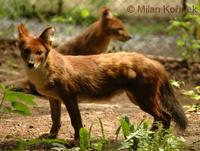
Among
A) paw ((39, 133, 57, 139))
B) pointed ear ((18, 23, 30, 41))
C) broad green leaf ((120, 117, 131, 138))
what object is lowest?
paw ((39, 133, 57, 139))

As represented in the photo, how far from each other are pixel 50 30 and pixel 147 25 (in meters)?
7.85

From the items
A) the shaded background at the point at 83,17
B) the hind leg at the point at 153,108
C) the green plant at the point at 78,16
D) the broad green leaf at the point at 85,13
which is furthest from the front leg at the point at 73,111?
the green plant at the point at 78,16

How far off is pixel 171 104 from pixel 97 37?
404cm

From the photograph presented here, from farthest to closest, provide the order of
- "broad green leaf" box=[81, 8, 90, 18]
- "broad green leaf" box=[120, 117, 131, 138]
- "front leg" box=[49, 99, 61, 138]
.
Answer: "broad green leaf" box=[81, 8, 90, 18] < "front leg" box=[49, 99, 61, 138] < "broad green leaf" box=[120, 117, 131, 138]

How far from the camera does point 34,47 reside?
23.4ft

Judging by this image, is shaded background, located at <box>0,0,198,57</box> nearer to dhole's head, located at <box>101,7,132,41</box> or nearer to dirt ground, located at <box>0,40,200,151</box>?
dhole's head, located at <box>101,7,132,41</box>

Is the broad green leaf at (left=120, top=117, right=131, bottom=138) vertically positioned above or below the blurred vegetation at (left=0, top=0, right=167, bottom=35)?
below

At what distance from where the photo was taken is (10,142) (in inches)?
262

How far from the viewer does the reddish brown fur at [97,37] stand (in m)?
10.9

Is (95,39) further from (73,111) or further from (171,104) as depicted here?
(73,111)

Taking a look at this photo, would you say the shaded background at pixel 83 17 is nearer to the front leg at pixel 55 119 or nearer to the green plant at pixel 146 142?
the front leg at pixel 55 119

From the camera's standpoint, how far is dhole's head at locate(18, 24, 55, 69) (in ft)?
23.0

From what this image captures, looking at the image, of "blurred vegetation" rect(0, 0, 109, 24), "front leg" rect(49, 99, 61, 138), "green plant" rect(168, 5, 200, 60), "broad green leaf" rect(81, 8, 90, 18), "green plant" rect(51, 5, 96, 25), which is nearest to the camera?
"front leg" rect(49, 99, 61, 138)

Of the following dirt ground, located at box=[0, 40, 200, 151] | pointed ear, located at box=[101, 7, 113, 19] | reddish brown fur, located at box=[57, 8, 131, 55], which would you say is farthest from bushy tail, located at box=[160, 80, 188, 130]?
pointed ear, located at box=[101, 7, 113, 19]
